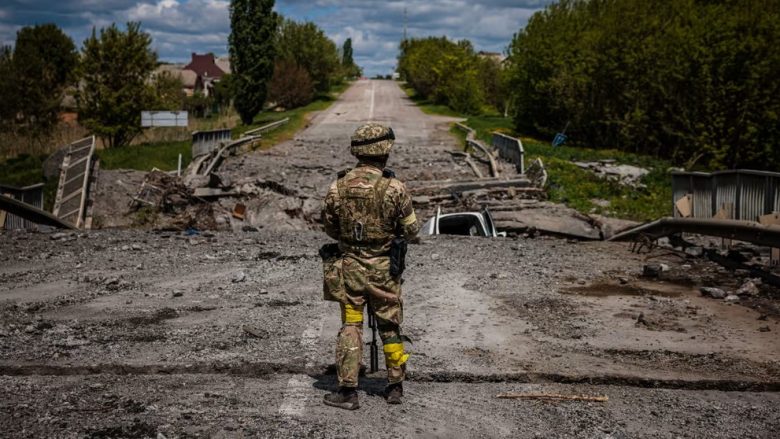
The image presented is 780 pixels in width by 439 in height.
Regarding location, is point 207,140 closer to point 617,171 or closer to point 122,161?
point 122,161

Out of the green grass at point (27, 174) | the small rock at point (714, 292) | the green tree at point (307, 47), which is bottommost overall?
the small rock at point (714, 292)

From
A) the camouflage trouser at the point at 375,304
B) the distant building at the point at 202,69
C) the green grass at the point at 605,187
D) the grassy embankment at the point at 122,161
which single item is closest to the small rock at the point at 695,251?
the green grass at the point at 605,187

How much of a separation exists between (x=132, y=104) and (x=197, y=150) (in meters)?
6.05

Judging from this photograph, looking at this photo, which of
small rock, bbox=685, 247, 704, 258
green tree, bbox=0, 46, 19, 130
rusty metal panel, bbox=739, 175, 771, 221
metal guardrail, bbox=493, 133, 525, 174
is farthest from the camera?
green tree, bbox=0, 46, 19, 130

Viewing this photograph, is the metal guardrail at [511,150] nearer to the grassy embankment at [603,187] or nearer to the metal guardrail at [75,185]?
the grassy embankment at [603,187]

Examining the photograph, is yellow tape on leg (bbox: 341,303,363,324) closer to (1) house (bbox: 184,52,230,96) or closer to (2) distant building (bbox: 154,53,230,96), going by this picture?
(2) distant building (bbox: 154,53,230,96)

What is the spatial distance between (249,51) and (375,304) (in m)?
38.2

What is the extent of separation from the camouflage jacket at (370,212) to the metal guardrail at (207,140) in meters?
18.8

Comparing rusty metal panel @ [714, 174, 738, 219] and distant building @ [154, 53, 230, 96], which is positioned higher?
distant building @ [154, 53, 230, 96]

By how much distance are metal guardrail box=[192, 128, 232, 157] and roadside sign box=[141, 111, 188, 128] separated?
193 centimetres

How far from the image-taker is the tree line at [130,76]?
27.9 m

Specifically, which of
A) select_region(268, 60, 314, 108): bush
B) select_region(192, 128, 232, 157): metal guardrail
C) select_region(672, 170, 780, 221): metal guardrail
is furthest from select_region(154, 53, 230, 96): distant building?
select_region(672, 170, 780, 221): metal guardrail

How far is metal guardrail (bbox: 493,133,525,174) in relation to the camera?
22.1 m

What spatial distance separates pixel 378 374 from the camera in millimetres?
5660
